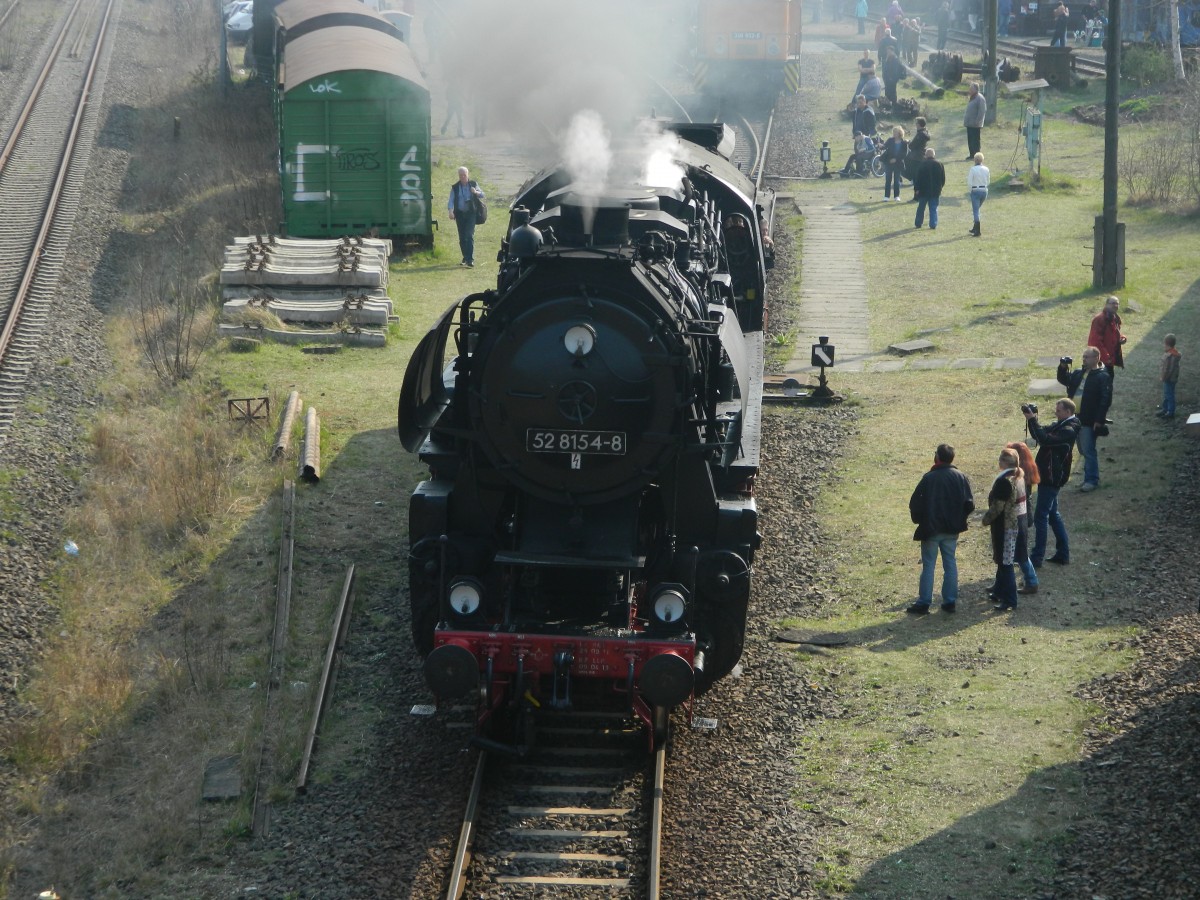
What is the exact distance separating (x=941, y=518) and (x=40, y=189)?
18257mm

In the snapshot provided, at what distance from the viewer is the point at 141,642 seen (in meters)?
10.6

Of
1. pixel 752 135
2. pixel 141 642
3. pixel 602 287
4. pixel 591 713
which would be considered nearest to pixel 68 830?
pixel 141 642

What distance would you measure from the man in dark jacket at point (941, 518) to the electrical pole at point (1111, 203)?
9.55 metres

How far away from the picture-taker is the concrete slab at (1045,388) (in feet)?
49.3

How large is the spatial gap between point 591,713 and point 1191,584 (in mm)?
4899

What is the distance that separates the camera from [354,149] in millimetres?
21141

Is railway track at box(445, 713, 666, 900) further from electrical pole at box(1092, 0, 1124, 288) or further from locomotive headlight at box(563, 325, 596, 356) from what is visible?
electrical pole at box(1092, 0, 1124, 288)

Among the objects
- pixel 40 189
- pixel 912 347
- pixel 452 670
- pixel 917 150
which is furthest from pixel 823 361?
pixel 40 189

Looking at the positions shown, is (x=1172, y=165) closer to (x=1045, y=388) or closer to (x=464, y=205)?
(x=1045, y=388)

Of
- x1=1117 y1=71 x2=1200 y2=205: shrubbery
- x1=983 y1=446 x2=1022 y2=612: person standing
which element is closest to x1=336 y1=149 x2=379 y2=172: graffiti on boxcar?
x1=1117 y1=71 x2=1200 y2=205: shrubbery

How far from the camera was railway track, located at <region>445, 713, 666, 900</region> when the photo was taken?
722 centimetres

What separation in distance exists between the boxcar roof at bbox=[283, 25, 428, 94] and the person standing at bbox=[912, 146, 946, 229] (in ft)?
26.8

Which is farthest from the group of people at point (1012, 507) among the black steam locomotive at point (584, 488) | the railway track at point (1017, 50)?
the railway track at point (1017, 50)

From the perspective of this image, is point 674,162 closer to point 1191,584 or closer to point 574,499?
point 574,499
